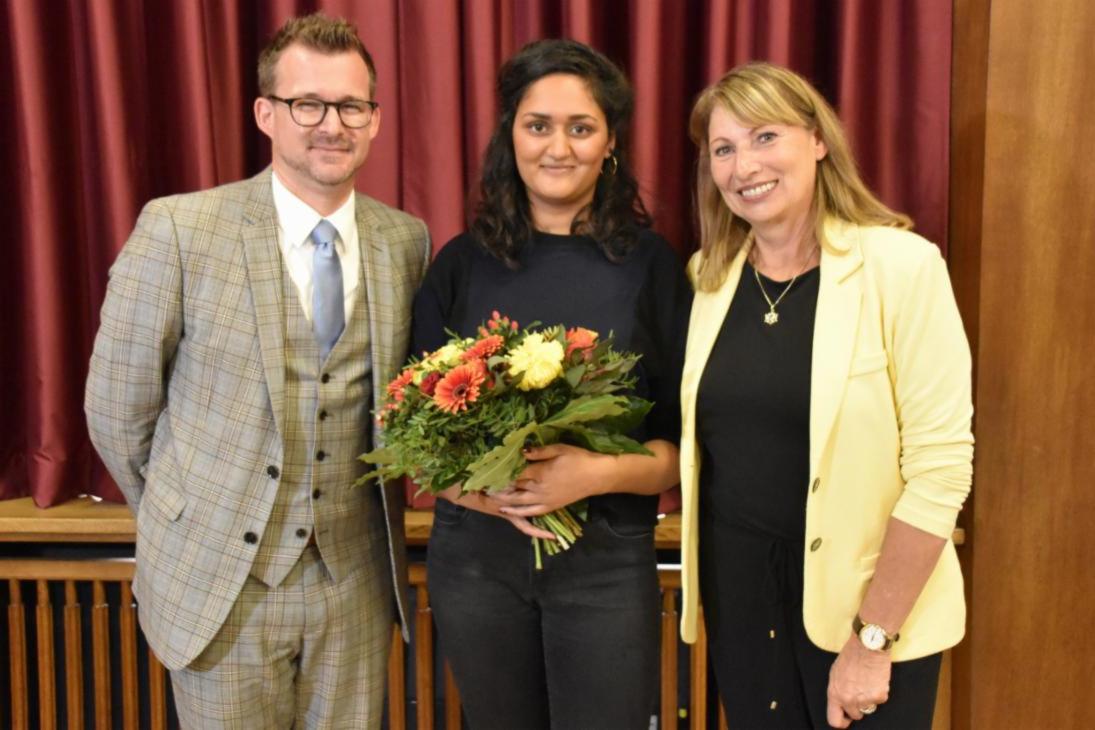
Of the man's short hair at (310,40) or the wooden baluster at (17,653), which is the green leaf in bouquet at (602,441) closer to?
the man's short hair at (310,40)

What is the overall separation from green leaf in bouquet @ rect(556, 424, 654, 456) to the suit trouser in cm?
62

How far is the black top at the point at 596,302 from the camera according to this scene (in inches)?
75.6

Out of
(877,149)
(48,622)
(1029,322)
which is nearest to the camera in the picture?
(1029,322)

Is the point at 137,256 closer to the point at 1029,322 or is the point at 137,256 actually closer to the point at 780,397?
the point at 780,397

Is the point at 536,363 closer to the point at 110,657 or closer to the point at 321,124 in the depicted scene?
the point at 321,124

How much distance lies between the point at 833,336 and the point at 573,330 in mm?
472

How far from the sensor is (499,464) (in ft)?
5.18

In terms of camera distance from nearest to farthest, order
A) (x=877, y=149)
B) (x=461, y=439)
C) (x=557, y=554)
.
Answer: (x=461, y=439)
(x=557, y=554)
(x=877, y=149)

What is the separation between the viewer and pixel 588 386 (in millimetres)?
1675

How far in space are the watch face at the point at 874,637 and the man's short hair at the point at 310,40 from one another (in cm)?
145

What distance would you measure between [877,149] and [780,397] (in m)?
1.09

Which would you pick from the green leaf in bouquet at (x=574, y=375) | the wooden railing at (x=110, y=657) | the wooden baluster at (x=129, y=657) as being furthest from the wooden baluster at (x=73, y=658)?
the green leaf in bouquet at (x=574, y=375)

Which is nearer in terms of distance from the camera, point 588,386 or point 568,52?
point 588,386

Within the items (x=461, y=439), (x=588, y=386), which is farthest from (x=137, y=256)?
(x=588, y=386)
